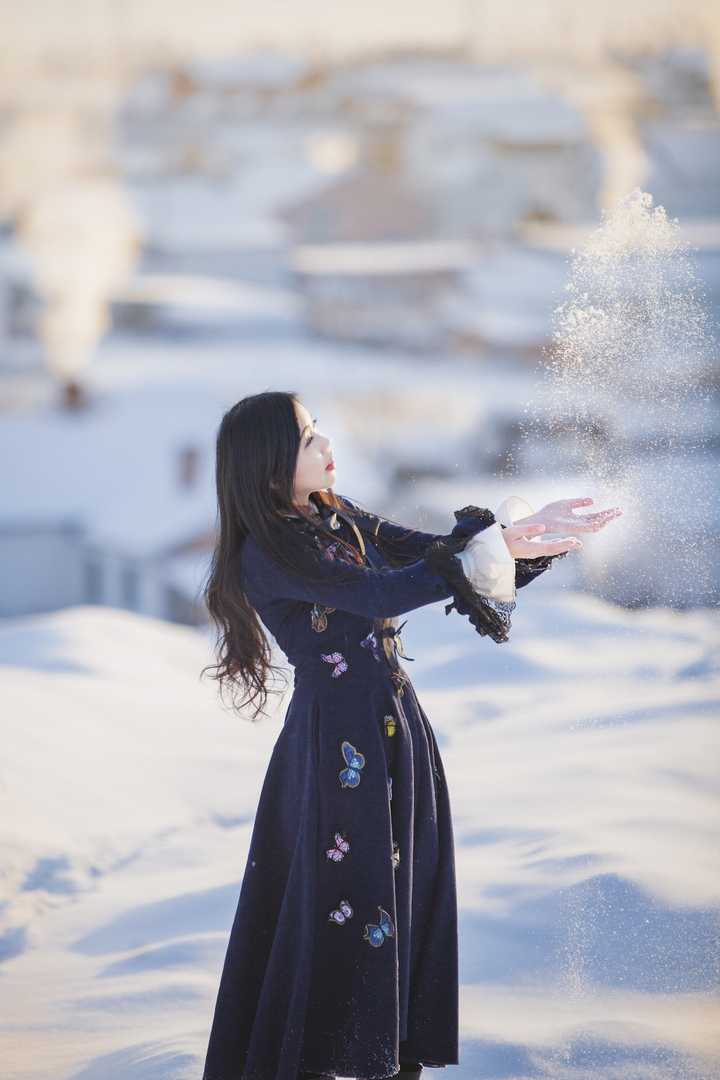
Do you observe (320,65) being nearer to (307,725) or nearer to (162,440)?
(162,440)

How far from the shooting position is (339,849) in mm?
1802

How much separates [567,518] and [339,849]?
569 millimetres

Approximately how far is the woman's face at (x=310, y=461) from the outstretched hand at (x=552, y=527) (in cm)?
27

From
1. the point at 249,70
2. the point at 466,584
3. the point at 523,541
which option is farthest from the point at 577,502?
the point at 249,70

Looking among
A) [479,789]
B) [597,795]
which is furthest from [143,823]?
[597,795]

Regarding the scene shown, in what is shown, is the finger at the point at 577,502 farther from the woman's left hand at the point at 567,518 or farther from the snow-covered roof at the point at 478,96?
the snow-covered roof at the point at 478,96

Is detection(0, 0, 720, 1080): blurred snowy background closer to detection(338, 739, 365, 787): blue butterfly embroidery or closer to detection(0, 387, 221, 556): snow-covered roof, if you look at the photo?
detection(0, 387, 221, 556): snow-covered roof

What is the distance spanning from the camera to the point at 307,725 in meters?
1.82

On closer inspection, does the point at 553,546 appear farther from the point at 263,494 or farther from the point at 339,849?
the point at 339,849

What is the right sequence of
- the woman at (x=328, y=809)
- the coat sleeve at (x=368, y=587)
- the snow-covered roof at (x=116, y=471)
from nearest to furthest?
1. the coat sleeve at (x=368, y=587)
2. the woman at (x=328, y=809)
3. the snow-covered roof at (x=116, y=471)

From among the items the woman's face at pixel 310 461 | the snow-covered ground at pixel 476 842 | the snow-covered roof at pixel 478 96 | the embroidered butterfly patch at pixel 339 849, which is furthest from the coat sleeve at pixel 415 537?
the snow-covered roof at pixel 478 96

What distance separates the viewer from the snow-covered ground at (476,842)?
2236 mm

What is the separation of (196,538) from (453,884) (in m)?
11.9

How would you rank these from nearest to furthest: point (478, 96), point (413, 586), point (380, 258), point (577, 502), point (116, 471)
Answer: point (413, 586)
point (577, 502)
point (116, 471)
point (380, 258)
point (478, 96)
